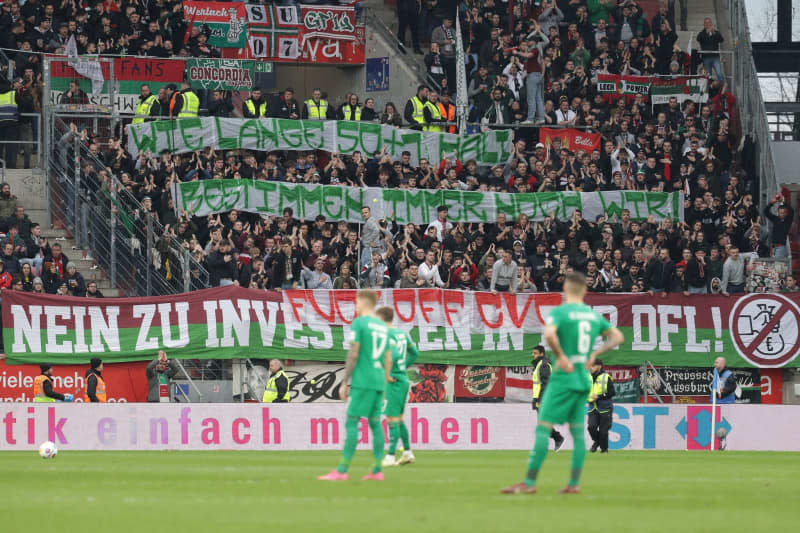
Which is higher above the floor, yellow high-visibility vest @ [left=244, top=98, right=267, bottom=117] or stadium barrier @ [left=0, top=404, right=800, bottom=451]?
yellow high-visibility vest @ [left=244, top=98, right=267, bottom=117]

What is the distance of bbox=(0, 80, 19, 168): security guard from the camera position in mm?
32625

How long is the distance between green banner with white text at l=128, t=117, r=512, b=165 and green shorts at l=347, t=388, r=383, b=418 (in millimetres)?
19075

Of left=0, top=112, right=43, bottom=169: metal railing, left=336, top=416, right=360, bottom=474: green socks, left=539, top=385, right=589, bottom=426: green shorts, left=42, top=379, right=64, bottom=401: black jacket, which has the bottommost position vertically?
left=42, top=379, right=64, bottom=401: black jacket

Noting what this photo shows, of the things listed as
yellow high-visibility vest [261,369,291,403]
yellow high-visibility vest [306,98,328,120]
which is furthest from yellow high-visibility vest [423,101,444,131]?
yellow high-visibility vest [261,369,291,403]

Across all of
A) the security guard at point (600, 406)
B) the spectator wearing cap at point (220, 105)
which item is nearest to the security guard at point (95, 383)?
the spectator wearing cap at point (220, 105)

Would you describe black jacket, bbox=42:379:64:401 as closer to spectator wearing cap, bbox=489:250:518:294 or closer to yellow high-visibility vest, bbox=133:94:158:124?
yellow high-visibility vest, bbox=133:94:158:124

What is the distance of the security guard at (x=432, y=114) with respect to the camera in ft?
120

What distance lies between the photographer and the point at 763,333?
106 ft

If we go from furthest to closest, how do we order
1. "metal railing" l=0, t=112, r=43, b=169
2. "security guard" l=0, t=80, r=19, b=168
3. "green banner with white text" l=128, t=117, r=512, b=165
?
"metal railing" l=0, t=112, r=43, b=169 < "green banner with white text" l=128, t=117, r=512, b=165 < "security guard" l=0, t=80, r=19, b=168

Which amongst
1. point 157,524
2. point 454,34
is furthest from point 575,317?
point 454,34

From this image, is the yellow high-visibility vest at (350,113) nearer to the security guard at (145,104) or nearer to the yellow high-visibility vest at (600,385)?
the security guard at (145,104)

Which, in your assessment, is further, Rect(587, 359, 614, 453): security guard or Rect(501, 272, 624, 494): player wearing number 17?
Rect(587, 359, 614, 453): security guard

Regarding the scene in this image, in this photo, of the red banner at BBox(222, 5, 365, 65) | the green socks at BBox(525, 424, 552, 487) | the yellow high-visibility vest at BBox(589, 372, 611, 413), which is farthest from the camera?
the red banner at BBox(222, 5, 365, 65)

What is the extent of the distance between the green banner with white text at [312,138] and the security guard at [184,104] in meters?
0.45
